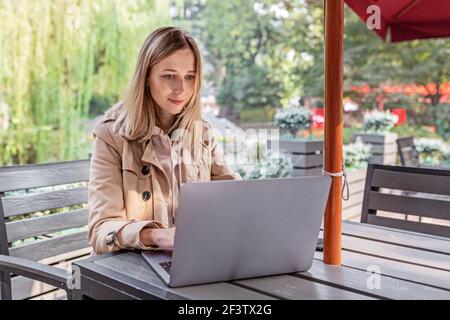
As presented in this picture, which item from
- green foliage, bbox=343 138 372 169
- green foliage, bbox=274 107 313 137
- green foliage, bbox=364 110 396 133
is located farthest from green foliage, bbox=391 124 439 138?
green foliage, bbox=274 107 313 137

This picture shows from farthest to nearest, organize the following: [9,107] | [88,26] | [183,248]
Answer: [88,26], [9,107], [183,248]

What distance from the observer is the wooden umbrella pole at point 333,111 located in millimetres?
1023

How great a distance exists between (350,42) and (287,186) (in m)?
10.7

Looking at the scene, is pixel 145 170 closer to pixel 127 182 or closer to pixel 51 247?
pixel 127 182

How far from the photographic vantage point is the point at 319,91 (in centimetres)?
1127

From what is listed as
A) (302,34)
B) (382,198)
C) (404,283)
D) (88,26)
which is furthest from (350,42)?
(404,283)

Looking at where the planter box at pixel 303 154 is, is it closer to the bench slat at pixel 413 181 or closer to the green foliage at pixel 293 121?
the green foliage at pixel 293 121

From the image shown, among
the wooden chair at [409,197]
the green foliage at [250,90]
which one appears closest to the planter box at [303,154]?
the wooden chair at [409,197]

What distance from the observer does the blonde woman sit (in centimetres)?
133

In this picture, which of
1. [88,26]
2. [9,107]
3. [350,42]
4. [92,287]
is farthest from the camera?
[350,42]

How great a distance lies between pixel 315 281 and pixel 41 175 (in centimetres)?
111

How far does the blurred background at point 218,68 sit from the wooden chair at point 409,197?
2818 mm
